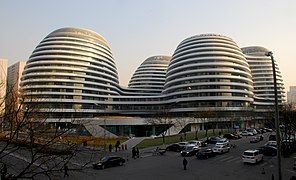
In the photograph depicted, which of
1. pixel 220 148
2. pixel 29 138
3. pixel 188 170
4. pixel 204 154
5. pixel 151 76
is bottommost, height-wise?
pixel 188 170

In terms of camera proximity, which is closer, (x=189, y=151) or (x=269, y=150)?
(x=269, y=150)

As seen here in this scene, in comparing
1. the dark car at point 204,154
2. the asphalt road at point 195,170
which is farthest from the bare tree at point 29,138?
the dark car at point 204,154

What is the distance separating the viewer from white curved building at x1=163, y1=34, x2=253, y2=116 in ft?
400

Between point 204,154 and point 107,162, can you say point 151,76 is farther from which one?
point 107,162

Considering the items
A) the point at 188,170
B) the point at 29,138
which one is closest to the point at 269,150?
the point at 188,170

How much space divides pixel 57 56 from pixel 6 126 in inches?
4990

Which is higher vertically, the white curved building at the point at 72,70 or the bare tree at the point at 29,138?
the white curved building at the point at 72,70

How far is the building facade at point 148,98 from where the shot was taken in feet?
401

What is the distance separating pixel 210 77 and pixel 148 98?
33543 mm

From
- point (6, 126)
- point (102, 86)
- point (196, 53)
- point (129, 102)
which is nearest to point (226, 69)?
point (196, 53)

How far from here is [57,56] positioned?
131 metres

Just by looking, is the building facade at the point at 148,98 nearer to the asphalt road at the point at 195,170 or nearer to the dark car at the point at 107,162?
the asphalt road at the point at 195,170

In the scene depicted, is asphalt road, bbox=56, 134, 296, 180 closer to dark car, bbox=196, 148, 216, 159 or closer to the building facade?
dark car, bbox=196, 148, 216, 159

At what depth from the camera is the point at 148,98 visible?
5679 inches
